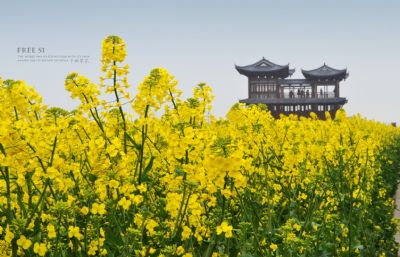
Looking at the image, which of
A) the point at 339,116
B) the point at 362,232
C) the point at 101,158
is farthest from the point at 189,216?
the point at 339,116

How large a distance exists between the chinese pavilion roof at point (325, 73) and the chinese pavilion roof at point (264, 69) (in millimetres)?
2880

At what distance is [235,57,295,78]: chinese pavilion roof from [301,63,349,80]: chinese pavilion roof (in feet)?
9.45

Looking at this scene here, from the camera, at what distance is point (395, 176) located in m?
14.0

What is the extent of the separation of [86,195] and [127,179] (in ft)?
0.85

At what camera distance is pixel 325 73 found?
62.8 meters

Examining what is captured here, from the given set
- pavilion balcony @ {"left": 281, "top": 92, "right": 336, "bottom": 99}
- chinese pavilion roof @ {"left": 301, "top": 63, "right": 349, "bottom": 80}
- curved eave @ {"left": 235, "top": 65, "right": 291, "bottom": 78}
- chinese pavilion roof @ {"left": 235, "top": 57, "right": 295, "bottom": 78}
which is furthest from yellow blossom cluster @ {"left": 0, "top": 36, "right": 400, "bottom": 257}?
chinese pavilion roof @ {"left": 301, "top": 63, "right": 349, "bottom": 80}

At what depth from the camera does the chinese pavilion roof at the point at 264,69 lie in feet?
197

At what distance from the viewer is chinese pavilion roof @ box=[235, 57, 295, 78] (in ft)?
197

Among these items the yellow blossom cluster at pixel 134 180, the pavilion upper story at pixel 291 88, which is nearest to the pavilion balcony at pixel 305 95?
the pavilion upper story at pixel 291 88

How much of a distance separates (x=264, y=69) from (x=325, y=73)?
24.6 ft

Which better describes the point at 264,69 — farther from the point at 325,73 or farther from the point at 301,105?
the point at 325,73

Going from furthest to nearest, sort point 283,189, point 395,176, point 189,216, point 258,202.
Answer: point 395,176
point 283,189
point 258,202
point 189,216

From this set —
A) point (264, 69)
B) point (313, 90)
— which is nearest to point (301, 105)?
point (313, 90)

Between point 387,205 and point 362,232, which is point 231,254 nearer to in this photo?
point 362,232
